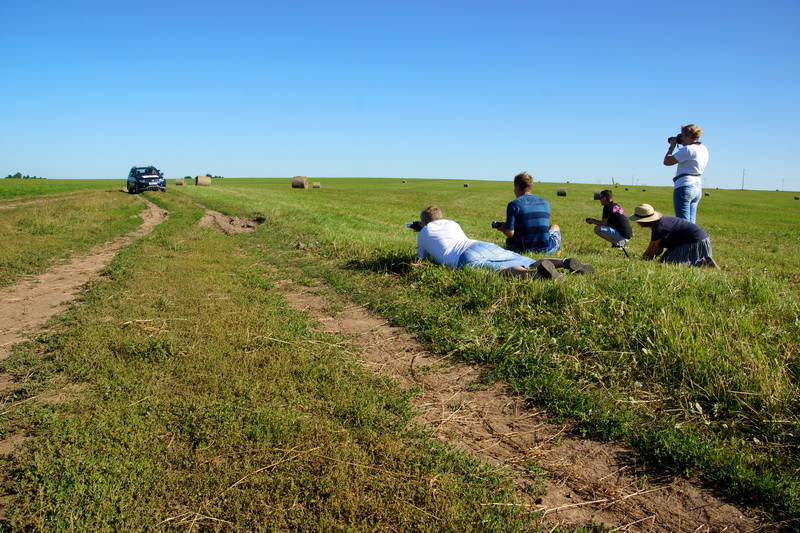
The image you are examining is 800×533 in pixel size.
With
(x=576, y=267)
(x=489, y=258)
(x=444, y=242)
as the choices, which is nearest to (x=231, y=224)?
(x=444, y=242)

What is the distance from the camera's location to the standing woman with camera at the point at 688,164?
27.4 feet

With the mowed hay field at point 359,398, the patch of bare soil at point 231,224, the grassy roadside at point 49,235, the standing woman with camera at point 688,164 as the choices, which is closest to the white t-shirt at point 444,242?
the mowed hay field at point 359,398

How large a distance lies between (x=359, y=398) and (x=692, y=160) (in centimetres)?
764

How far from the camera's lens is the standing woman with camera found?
8.34m

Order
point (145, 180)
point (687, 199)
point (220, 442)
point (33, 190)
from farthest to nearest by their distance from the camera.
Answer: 1. point (33, 190)
2. point (145, 180)
3. point (687, 199)
4. point (220, 442)

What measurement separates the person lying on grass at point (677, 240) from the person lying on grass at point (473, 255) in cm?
258

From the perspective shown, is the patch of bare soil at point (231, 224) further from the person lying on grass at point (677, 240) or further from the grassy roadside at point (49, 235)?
the person lying on grass at point (677, 240)

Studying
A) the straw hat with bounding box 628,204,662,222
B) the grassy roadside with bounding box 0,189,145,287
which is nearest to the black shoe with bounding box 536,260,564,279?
the straw hat with bounding box 628,204,662,222

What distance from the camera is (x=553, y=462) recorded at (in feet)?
9.59

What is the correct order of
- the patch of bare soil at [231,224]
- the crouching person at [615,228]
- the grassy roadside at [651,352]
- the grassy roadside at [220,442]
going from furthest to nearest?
the patch of bare soil at [231,224]
the crouching person at [615,228]
the grassy roadside at [651,352]
the grassy roadside at [220,442]

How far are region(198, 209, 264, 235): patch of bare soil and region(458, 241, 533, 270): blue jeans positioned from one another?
30.3 feet

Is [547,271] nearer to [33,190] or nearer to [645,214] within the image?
[645,214]

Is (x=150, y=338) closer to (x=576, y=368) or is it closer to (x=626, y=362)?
(x=576, y=368)

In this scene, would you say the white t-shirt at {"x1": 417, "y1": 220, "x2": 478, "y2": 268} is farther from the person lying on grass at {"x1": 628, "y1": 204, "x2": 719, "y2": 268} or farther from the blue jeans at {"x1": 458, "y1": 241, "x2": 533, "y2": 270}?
the person lying on grass at {"x1": 628, "y1": 204, "x2": 719, "y2": 268}
